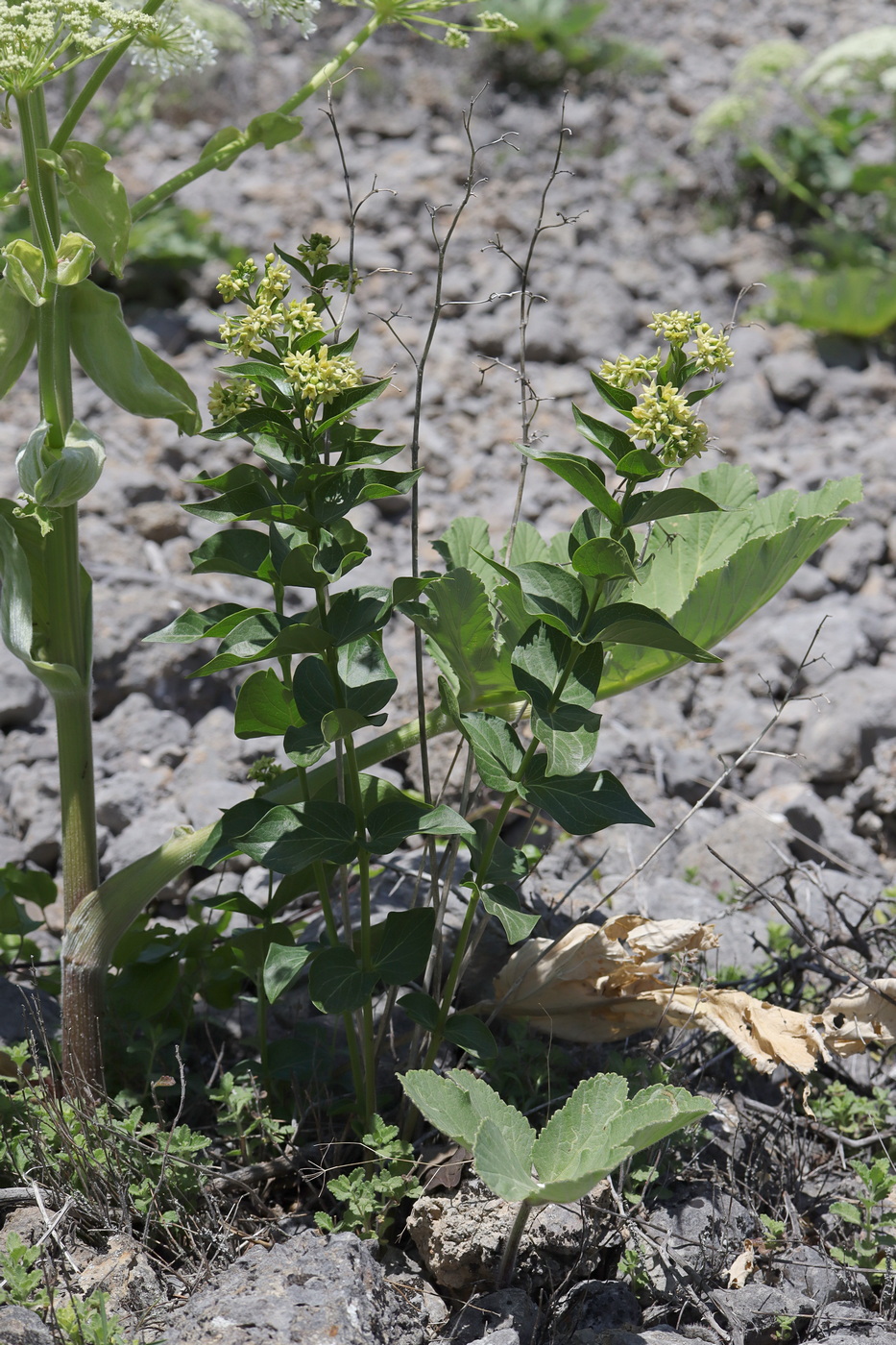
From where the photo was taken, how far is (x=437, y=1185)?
1617mm

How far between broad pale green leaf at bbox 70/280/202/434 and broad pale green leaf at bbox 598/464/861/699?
0.78m

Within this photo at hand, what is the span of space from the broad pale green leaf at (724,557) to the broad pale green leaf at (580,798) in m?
0.32

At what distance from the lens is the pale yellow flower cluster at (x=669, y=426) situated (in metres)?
1.25

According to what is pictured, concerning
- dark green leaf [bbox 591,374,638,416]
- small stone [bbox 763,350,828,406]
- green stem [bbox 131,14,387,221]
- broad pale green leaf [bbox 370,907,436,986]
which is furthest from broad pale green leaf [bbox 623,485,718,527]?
small stone [bbox 763,350,828,406]

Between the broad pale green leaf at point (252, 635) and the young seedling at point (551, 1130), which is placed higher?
the broad pale green leaf at point (252, 635)

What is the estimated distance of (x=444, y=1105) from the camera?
1.34 meters

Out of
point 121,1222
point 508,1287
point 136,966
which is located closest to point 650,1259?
point 508,1287

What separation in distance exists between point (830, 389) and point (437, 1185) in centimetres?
379

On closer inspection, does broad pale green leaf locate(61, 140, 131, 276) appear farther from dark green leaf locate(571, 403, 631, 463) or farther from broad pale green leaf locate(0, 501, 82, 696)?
dark green leaf locate(571, 403, 631, 463)

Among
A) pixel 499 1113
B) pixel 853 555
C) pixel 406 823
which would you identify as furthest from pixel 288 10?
pixel 853 555

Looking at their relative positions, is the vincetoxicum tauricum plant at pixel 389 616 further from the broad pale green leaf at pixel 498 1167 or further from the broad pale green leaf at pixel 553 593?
the broad pale green leaf at pixel 498 1167

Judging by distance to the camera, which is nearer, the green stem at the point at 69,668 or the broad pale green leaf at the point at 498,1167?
the broad pale green leaf at the point at 498,1167

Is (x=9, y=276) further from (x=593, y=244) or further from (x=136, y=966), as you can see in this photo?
(x=593, y=244)

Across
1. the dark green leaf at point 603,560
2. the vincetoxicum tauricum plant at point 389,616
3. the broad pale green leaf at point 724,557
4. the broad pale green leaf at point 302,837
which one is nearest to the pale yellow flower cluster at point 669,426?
the vincetoxicum tauricum plant at point 389,616
